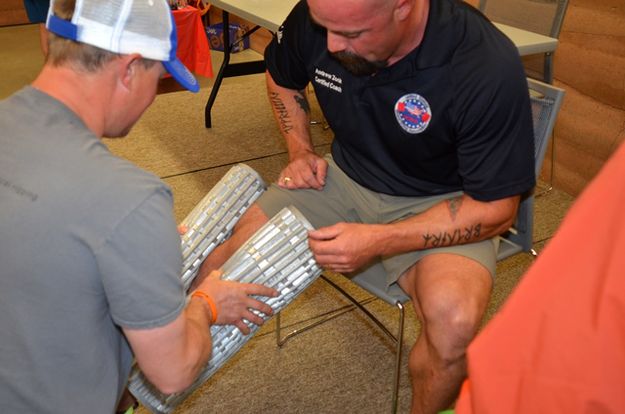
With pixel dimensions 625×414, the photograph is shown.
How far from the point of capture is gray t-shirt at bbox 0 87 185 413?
3.17 ft

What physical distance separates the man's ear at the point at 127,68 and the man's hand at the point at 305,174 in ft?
2.76

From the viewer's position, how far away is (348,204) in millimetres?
1880

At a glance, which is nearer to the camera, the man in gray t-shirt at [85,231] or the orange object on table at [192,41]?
the man in gray t-shirt at [85,231]

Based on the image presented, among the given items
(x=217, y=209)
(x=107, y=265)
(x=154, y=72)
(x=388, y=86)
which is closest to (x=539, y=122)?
(x=388, y=86)

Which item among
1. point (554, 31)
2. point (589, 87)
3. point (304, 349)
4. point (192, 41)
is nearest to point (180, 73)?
point (304, 349)

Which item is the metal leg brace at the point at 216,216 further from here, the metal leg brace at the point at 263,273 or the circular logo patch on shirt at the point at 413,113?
the circular logo patch on shirt at the point at 413,113

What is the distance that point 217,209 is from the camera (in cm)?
168

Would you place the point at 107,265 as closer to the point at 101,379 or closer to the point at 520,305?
the point at 101,379

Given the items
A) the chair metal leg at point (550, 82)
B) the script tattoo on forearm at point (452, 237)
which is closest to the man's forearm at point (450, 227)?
the script tattoo on forearm at point (452, 237)

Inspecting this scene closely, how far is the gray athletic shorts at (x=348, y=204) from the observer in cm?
176

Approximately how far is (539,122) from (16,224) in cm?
127

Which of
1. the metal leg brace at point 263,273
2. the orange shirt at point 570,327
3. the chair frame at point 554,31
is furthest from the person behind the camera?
the chair frame at point 554,31

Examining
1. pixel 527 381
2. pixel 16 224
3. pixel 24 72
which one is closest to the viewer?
pixel 527 381

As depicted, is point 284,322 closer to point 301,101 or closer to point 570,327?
point 301,101
